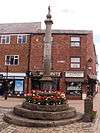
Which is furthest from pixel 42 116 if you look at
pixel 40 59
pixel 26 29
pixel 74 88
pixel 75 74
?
pixel 26 29

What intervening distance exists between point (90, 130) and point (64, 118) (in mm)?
2804

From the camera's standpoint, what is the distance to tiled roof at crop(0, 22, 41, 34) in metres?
40.2

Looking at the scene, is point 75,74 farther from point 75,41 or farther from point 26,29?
point 26,29

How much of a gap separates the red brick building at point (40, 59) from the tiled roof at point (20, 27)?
1.01ft

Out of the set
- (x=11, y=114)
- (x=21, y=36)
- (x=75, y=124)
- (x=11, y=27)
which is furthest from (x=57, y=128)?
(x=11, y=27)

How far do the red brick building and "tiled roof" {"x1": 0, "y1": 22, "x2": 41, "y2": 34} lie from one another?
1.01 feet

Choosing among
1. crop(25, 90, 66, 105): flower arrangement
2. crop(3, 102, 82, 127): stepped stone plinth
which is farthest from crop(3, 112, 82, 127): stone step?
crop(25, 90, 66, 105): flower arrangement

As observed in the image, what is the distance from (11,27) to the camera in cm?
4294

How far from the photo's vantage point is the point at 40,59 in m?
37.6

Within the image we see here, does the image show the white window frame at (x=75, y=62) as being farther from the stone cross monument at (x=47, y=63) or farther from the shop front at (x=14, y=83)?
the stone cross monument at (x=47, y=63)

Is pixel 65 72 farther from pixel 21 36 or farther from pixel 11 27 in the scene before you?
pixel 11 27

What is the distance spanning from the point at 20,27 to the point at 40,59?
7282 mm

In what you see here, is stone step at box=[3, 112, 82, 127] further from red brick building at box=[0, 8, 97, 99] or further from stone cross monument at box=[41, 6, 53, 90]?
red brick building at box=[0, 8, 97, 99]

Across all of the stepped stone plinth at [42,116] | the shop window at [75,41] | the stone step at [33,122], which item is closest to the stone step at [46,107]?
the stepped stone plinth at [42,116]
